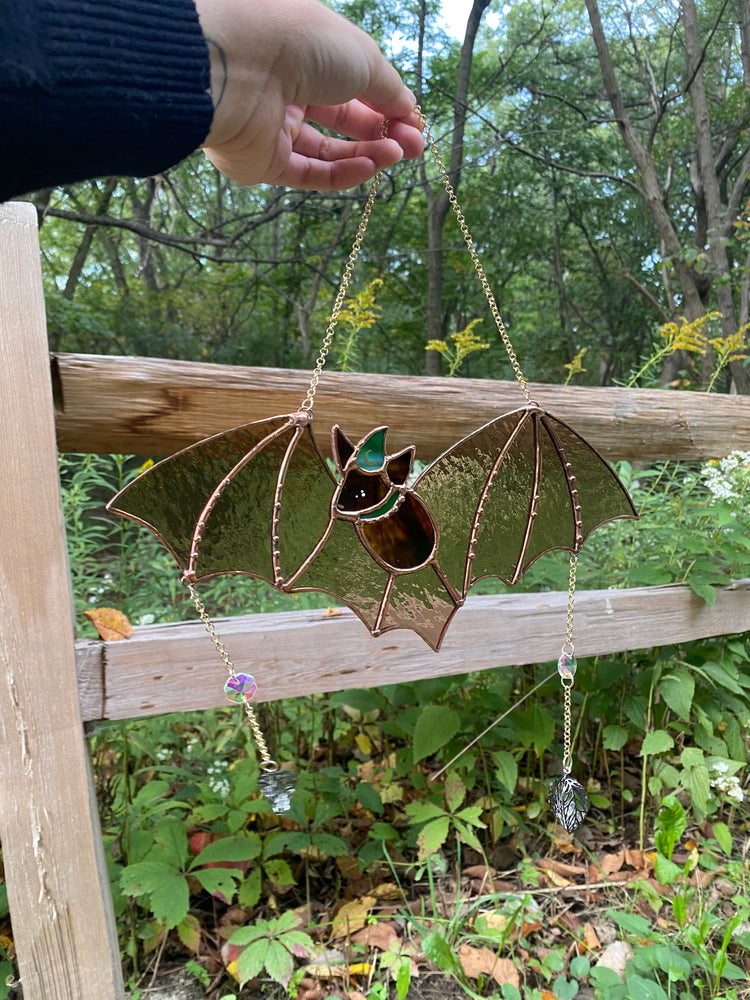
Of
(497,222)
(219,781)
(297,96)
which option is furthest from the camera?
(497,222)

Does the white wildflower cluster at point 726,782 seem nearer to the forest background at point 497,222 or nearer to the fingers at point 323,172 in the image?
the fingers at point 323,172

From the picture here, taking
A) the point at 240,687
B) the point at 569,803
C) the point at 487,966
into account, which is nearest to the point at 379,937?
the point at 487,966

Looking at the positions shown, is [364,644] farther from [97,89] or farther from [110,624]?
[97,89]

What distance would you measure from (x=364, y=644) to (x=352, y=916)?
0.62 m

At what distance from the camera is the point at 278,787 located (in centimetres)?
84

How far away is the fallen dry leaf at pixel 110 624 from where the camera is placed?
108cm

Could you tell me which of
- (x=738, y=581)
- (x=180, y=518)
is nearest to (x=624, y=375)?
(x=738, y=581)

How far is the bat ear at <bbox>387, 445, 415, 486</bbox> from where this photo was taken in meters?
0.84

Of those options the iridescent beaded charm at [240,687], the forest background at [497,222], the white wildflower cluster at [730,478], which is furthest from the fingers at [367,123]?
the forest background at [497,222]

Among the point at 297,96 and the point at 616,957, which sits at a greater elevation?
the point at 297,96

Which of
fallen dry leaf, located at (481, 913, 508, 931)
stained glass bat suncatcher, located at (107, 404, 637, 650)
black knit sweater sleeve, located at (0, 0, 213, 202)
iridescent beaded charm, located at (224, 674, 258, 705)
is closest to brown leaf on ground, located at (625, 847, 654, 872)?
fallen dry leaf, located at (481, 913, 508, 931)

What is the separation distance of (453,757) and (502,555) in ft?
2.62

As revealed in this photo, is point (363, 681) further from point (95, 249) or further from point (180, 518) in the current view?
point (95, 249)

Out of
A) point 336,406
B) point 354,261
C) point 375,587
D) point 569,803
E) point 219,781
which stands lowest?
point 219,781
